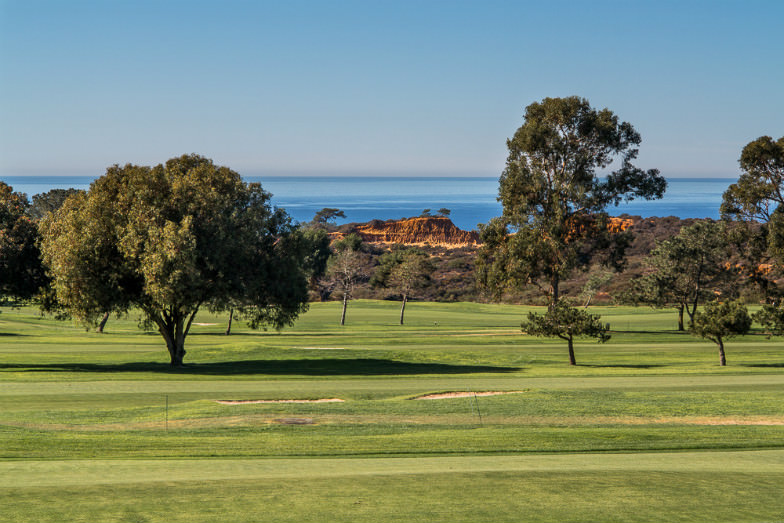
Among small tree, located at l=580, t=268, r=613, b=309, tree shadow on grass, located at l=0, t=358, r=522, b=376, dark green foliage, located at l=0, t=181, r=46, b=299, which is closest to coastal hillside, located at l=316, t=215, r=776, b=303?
small tree, located at l=580, t=268, r=613, b=309

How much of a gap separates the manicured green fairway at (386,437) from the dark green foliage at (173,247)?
3.22 metres

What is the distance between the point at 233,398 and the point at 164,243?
30.3ft

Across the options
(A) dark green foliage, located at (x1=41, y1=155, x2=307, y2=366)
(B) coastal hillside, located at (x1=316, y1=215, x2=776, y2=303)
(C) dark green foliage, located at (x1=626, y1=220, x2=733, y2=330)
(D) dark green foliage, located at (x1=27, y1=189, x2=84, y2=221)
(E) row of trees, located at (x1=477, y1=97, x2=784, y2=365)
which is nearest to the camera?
(A) dark green foliage, located at (x1=41, y1=155, x2=307, y2=366)

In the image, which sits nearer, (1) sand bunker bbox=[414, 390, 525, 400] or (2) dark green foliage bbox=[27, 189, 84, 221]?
(1) sand bunker bbox=[414, 390, 525, 400]

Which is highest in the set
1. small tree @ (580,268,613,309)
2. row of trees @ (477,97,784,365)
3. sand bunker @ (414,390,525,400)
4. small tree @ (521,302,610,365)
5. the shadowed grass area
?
row of trees @ (477,97,784,365)

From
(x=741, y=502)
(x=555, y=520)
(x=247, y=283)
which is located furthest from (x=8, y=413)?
(x=741, y=502)

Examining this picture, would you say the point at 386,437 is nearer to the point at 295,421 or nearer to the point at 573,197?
the point at 295,421

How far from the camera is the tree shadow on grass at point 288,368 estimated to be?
34025 millimetres

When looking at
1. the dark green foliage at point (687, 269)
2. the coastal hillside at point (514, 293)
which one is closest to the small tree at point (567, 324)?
the dark green foliage at point (687, 269)

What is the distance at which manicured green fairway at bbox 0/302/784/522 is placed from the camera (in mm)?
10562

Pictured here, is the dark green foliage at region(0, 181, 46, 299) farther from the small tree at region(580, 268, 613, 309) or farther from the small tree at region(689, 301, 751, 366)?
the small tree at region(580, 268, 613, 309)

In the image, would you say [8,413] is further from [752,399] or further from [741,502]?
[752,399]

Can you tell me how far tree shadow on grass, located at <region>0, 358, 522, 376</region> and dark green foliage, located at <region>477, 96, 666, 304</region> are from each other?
35.1 feet

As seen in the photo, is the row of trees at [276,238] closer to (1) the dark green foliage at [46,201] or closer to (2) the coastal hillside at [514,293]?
(2) the coastal hillside at [514,293]
